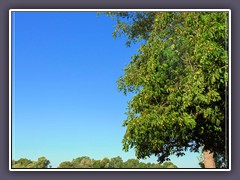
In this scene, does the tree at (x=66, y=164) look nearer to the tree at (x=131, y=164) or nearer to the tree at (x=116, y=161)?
the tree at (x=116, y=161)

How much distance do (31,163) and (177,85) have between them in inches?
76.6

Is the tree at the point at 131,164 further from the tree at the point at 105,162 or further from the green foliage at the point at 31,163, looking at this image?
the green foliage at the point at 31,163

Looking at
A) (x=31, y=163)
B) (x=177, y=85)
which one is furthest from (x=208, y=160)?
(x=31, y=163)

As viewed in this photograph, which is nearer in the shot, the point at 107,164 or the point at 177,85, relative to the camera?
the point at 107,164

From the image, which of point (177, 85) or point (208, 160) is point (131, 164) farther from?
point (177, 85)

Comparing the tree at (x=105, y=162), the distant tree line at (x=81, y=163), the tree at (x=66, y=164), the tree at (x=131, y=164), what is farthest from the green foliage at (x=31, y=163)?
Answer: the tree at (x=131, y=164)

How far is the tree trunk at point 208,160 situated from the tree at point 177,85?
11cm

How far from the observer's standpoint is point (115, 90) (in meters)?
5.60

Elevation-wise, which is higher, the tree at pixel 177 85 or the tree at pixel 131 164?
the tree at pixel 177 85

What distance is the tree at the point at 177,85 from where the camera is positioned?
5.63 meters

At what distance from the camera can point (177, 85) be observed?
5.79 meters

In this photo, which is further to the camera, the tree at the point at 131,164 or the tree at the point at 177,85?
the tree at the point at 177,85
